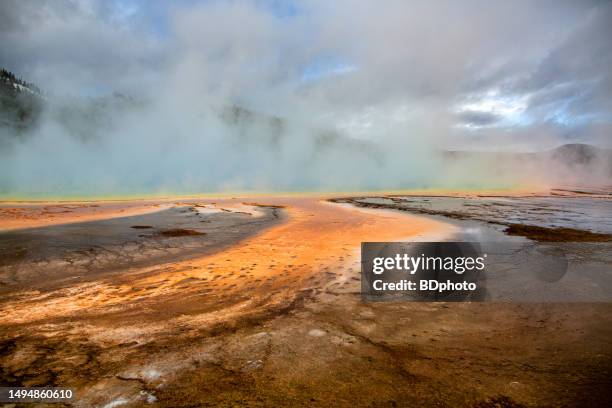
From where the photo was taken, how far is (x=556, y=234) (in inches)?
381

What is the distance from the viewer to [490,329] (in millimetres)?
3705

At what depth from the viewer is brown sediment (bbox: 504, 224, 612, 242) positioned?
29.5 feet

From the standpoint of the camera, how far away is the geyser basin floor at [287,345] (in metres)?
2.52

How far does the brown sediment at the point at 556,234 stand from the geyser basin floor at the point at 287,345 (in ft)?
18.8

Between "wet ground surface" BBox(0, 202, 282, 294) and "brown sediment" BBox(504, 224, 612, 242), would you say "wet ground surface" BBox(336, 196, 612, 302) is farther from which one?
"wet ground surface" BBox(0, 202, 282, 294)

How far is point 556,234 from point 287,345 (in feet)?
32.9

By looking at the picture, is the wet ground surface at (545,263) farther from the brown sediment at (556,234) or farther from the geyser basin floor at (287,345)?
the geyser basin floor at (287,345)

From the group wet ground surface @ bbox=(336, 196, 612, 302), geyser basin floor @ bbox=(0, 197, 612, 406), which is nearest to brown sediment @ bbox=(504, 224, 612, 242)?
wet ground surface @ bbox=(336, 196, 612, 302)

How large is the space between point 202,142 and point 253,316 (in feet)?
229

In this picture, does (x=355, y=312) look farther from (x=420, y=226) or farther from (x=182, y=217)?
(x=182, y=217)

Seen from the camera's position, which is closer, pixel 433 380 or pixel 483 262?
pixel 433 380

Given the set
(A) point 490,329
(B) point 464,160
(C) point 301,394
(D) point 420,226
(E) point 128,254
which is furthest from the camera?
(B) point 464,160

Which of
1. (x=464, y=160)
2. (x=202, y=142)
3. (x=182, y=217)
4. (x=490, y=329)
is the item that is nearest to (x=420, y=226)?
(x=490, y=329)

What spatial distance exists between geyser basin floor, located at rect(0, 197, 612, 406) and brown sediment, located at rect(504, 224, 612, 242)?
5724 millimetres
